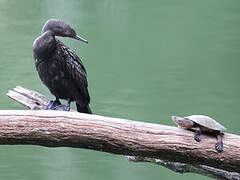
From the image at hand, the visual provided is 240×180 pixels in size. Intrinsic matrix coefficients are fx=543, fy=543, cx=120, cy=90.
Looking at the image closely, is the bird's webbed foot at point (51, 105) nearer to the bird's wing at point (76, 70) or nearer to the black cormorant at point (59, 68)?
the black cormorant at point (59, 68)

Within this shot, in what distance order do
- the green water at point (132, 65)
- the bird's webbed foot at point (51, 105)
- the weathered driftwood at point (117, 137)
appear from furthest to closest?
1. the green water at point (132, 65)
2. the bird's webbed foot at point (51, 105)
3. the weathered driftwood at point (117, 137)

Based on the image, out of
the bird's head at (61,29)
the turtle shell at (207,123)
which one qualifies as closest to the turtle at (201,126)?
the turtle shell at (207,123)

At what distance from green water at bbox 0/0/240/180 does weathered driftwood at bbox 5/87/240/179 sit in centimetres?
283

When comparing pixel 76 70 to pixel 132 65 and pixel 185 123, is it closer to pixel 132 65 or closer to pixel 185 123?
pixel 185 123

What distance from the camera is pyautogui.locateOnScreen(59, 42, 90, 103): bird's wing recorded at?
3037 mm

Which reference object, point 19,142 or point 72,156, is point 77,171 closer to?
point 72,156

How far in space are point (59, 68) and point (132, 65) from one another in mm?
4466

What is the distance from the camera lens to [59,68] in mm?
3045

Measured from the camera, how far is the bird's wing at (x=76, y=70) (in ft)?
9.96

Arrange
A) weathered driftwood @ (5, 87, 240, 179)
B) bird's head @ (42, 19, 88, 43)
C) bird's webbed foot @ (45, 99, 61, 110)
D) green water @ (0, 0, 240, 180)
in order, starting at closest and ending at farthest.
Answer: weathered driftwood @ (5, 87, 240, 179) < bird's head @ (42, 19, 88, 43) < bird's webbed foot @ (45, 99, 61, 110) < green water @ (0, 0, 240, 180)

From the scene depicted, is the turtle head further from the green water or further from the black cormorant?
the green water

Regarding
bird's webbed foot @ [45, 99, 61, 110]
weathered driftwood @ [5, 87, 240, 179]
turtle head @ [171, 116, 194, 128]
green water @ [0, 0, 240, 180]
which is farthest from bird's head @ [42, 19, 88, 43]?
green water @ [0, 0, 240, 180]

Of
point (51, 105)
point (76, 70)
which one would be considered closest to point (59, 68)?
point (76, 70)

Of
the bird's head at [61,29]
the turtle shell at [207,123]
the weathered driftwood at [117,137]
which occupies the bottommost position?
the weathered driftwood at [117,137]
